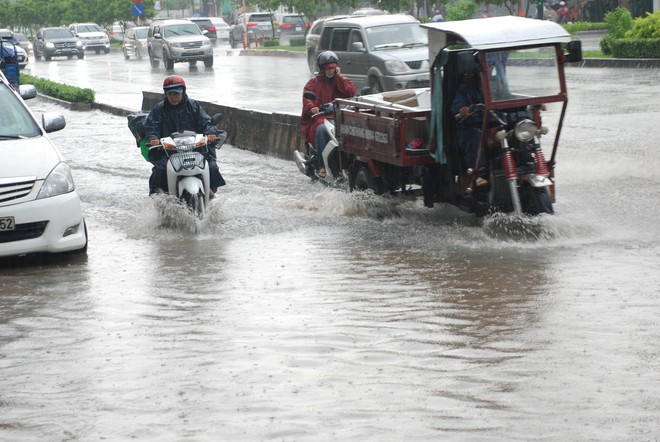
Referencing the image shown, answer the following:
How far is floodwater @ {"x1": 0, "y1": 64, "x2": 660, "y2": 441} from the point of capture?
5117 millimetres

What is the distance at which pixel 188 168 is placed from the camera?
1051 centimetres

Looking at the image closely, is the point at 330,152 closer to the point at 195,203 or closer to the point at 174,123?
the point at 174,123

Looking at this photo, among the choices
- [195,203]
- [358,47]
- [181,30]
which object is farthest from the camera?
[181,30]

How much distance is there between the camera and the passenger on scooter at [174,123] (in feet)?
35.5

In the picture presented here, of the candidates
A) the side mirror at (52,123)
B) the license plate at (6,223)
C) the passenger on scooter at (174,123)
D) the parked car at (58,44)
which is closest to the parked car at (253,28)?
the parked car at (58,44)

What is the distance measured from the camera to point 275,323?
6883mm

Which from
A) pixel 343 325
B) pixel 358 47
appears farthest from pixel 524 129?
pixel 358 47

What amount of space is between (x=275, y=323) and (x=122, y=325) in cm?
94

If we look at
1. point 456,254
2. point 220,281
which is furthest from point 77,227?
point 456,254

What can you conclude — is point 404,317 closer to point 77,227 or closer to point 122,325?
point 122,325

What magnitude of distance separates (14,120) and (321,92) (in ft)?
12.7

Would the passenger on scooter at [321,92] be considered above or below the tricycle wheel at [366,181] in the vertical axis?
above

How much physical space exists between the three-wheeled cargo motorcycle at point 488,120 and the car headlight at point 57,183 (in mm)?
2849

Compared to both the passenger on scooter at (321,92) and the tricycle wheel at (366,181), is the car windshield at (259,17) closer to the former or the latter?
the passenger on scooter at (321,92)
